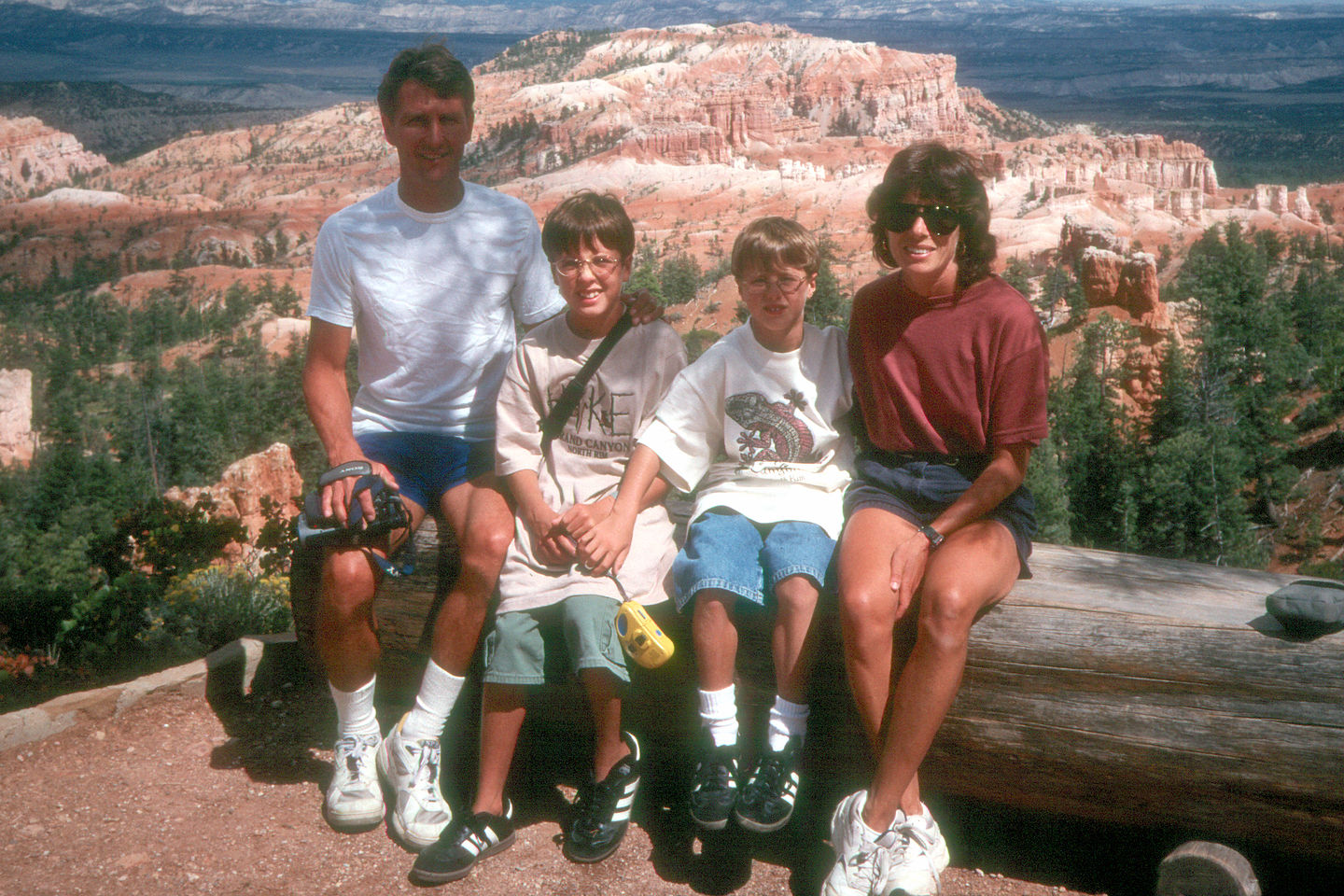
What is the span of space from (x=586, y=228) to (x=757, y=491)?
77 cm

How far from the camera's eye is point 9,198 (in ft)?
319

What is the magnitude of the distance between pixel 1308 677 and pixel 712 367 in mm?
1453

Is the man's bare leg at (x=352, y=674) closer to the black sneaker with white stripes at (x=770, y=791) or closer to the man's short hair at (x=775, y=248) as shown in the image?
the black sneaker with white stripes at (x=770, y=791)

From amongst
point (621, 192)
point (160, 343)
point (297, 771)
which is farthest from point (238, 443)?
point (621, 192)

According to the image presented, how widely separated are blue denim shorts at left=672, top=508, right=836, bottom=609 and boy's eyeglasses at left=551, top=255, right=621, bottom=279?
26.2 inches

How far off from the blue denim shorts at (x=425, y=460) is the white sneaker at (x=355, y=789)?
0.64 metres

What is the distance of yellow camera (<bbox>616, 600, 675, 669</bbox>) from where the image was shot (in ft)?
7.39

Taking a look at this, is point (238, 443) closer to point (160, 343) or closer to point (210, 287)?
point (160, 343)

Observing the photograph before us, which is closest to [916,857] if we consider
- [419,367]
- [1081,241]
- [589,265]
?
[589,265]

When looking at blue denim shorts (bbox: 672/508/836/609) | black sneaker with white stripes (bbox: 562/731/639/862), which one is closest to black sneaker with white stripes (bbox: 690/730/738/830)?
black sneaker with white stripes (bbox: 562/731/639/862)

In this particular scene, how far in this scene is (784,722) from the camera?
2.24 m

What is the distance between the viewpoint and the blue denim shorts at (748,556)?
2.25 m

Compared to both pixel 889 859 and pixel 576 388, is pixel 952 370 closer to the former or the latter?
pixel 576 388

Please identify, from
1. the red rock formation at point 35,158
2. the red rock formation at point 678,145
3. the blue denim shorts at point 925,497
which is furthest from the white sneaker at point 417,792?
the red rock formation at point 35,158
